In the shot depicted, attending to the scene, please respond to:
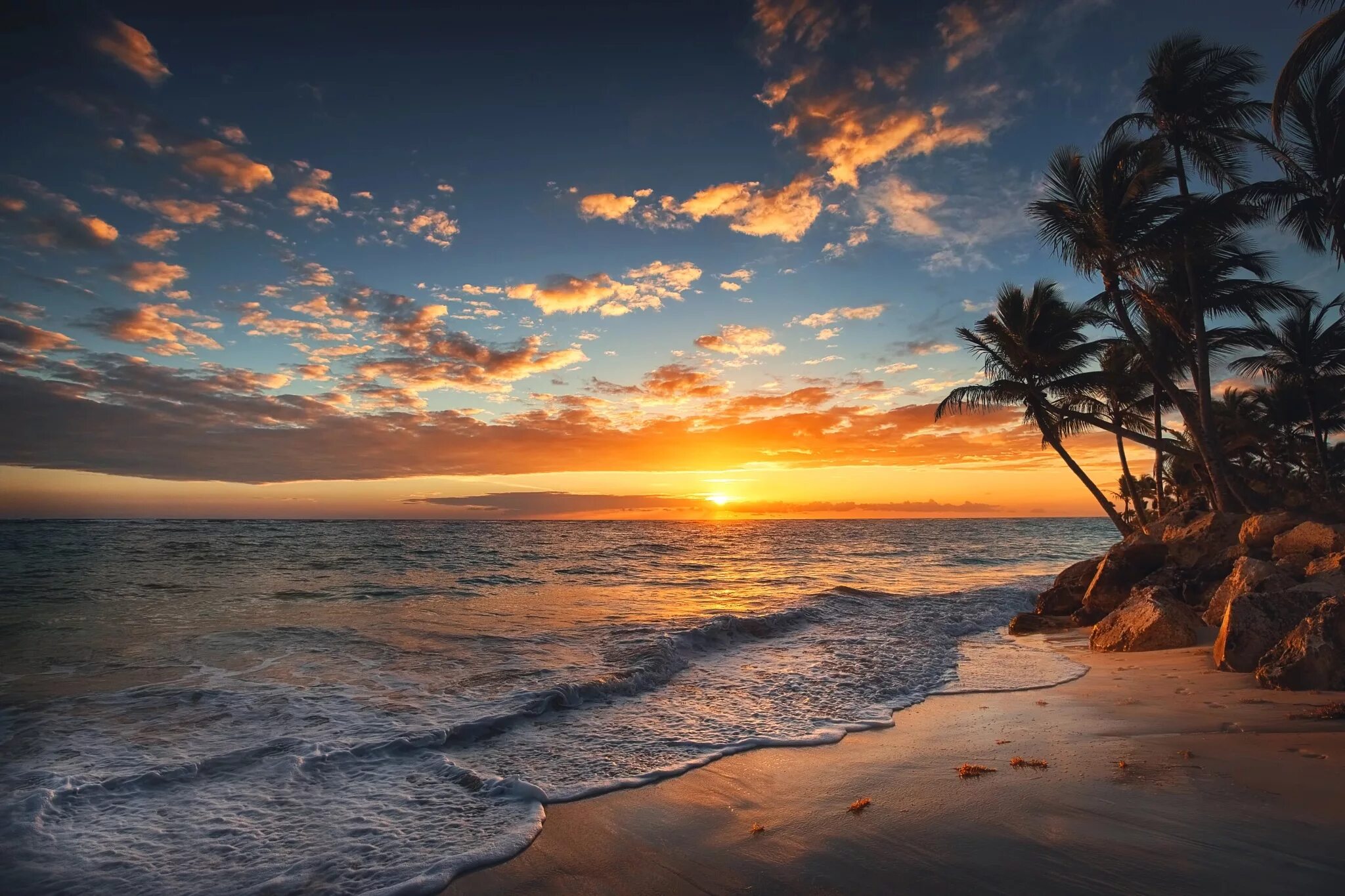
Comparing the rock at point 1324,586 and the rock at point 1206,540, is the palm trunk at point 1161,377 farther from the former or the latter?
the rock at point 1324,586

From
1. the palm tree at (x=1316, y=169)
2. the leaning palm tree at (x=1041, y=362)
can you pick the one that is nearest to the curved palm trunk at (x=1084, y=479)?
the leaning palm tree at (x=1041, y=362)

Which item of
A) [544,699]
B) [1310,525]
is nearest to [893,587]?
[1310,525]

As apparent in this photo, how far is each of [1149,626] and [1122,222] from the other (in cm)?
1368

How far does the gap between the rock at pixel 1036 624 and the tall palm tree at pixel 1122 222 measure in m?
7.64

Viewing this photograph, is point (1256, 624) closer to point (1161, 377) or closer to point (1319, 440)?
point (1161, 377)

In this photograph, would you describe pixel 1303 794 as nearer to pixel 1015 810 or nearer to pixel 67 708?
pixel 1015 810

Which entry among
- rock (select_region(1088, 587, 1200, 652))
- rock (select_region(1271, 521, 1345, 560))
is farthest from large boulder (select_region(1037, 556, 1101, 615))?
rock (select_region(1088, 587, 1200, 652))

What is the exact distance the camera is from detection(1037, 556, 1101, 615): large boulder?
54.3ft

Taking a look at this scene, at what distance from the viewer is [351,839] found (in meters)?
4.93

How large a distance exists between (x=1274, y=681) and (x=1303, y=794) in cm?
387

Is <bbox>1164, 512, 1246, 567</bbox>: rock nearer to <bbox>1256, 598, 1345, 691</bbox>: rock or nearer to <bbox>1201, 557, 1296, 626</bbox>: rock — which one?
<bbox>1201, 557, 1296, 626</bbox>: rock

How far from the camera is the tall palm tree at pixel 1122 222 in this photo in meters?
18.5

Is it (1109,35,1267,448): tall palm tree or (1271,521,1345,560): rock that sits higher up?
(1109,35,1267,448): tall palm tree

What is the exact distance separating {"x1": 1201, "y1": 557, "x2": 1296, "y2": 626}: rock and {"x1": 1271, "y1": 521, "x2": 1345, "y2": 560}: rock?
2.49 m
